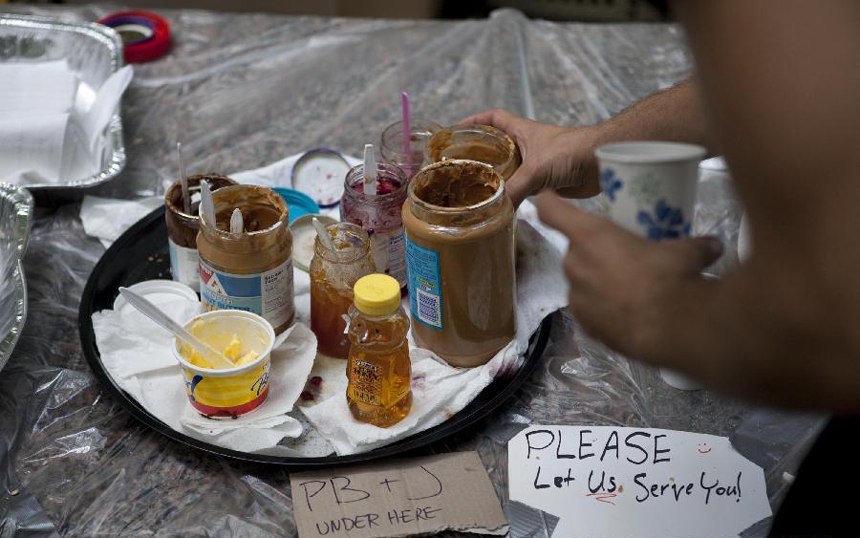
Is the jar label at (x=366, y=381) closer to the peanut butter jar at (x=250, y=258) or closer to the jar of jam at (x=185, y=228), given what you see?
the peanut butter jar at (x=250, y=258)

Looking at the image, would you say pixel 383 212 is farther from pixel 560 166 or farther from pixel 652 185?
pixel 652 185

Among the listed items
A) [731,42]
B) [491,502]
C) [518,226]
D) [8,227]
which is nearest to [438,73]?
[518,226]

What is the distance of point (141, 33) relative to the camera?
64.1 inches

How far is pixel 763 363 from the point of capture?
20.7 inches

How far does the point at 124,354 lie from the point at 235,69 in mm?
749

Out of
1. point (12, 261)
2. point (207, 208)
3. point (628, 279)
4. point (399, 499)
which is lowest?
point (399, 499)

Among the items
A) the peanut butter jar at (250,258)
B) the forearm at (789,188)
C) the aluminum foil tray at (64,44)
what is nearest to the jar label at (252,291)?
the peanut butter jar at (250,258)

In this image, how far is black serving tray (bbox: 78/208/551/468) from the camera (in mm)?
876

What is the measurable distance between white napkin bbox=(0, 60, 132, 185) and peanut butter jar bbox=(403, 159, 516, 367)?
62 cm

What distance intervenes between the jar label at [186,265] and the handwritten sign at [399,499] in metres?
0.32

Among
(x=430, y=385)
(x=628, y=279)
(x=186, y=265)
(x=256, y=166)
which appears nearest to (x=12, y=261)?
(x=186, y=265)

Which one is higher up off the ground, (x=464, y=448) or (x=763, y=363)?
(x=763, y=363)

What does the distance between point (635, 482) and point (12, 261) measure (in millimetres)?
767

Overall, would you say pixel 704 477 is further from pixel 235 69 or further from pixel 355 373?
pixel 235 69
